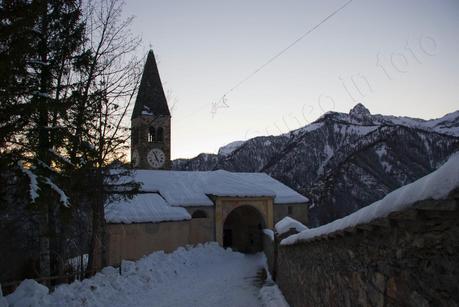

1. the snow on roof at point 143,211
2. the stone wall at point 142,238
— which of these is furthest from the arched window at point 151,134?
the stone wall at point 142,238

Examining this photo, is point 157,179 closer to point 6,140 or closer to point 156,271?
point 156,271

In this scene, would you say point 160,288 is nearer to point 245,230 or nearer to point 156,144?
Result: point 245,230

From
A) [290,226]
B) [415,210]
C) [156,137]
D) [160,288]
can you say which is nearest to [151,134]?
[156,137]

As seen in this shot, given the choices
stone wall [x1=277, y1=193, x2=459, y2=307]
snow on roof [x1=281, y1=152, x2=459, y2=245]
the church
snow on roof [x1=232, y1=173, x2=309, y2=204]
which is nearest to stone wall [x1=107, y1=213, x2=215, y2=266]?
the church

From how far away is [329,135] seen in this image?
86.9 metres

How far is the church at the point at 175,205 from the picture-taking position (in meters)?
21.3

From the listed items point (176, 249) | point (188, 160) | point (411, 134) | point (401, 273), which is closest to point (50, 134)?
point (401, 273)

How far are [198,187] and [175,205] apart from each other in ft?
13.2

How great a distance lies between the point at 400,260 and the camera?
303 cm

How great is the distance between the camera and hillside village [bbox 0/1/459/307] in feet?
9.41

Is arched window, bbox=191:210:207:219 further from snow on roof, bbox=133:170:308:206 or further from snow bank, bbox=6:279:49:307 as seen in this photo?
snow bank, bbox=6:279:49:307

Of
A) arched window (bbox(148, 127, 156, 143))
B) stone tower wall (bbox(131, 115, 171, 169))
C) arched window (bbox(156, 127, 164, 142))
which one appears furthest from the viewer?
arched window (bbox(156, 127, 164, 142))

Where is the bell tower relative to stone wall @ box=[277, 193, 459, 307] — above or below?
above

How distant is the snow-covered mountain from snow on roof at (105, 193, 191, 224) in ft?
59.6
